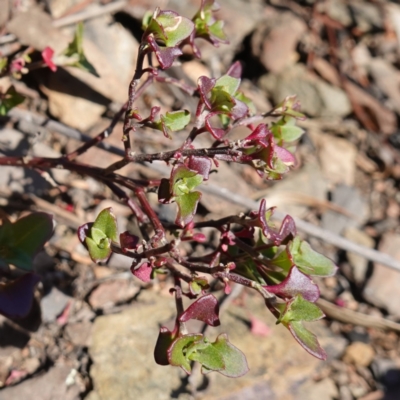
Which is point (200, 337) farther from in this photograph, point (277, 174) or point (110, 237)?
point (277, 174)

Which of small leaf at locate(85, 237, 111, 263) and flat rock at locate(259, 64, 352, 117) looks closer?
small leaf at locate(85, 237, 111, 263)

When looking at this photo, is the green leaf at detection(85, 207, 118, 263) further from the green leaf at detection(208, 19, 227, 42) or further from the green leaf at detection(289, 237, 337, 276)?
the green leaf at detection(208, 19, 227, 42)

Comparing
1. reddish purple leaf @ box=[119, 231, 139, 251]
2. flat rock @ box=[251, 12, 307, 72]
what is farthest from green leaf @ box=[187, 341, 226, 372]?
flat rock @ box=[251, 12, 307, 72]

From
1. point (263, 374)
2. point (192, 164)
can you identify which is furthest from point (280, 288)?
point (263, 374)

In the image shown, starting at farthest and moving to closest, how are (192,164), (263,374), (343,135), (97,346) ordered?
(343,135) → (263,374) → (97,346) → (192,164)

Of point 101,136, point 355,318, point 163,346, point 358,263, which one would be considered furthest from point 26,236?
point 358,263

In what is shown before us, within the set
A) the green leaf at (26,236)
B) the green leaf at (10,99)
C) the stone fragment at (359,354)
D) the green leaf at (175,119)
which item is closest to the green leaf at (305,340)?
the green leaf at (175,119)

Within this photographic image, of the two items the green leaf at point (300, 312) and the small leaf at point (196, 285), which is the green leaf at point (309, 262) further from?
the small leaf at point (196, 285)
